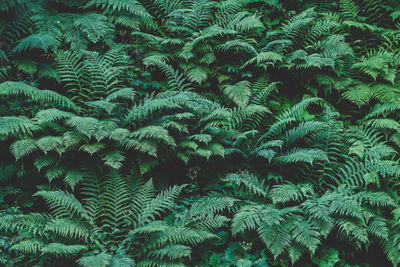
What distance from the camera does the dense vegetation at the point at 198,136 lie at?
3748mm

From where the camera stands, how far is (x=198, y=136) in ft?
13.9

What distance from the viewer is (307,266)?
3.82 m

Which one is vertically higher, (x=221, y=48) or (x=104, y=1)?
(x=104, y=1)

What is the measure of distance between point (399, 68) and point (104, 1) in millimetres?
4697

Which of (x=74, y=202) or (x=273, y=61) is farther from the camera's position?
(x=273, y=61)

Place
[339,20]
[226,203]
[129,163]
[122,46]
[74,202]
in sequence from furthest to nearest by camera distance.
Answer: [339,20]
[122,46]
[129,163]
[226,203]
[74,202]

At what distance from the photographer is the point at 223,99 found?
5488mm

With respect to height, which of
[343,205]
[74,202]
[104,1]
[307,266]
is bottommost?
[307,266]

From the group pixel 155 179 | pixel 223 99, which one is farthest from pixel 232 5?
pixel 155 179

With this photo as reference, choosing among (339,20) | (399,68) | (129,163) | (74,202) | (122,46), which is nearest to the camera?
(74,202)

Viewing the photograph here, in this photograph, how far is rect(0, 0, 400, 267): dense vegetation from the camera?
12.3 ft

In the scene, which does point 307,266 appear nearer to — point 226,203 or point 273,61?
point 226,203

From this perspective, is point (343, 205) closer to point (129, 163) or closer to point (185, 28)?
point (129, 163)

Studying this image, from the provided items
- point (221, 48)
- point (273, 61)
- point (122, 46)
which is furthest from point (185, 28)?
point (273, 61)
